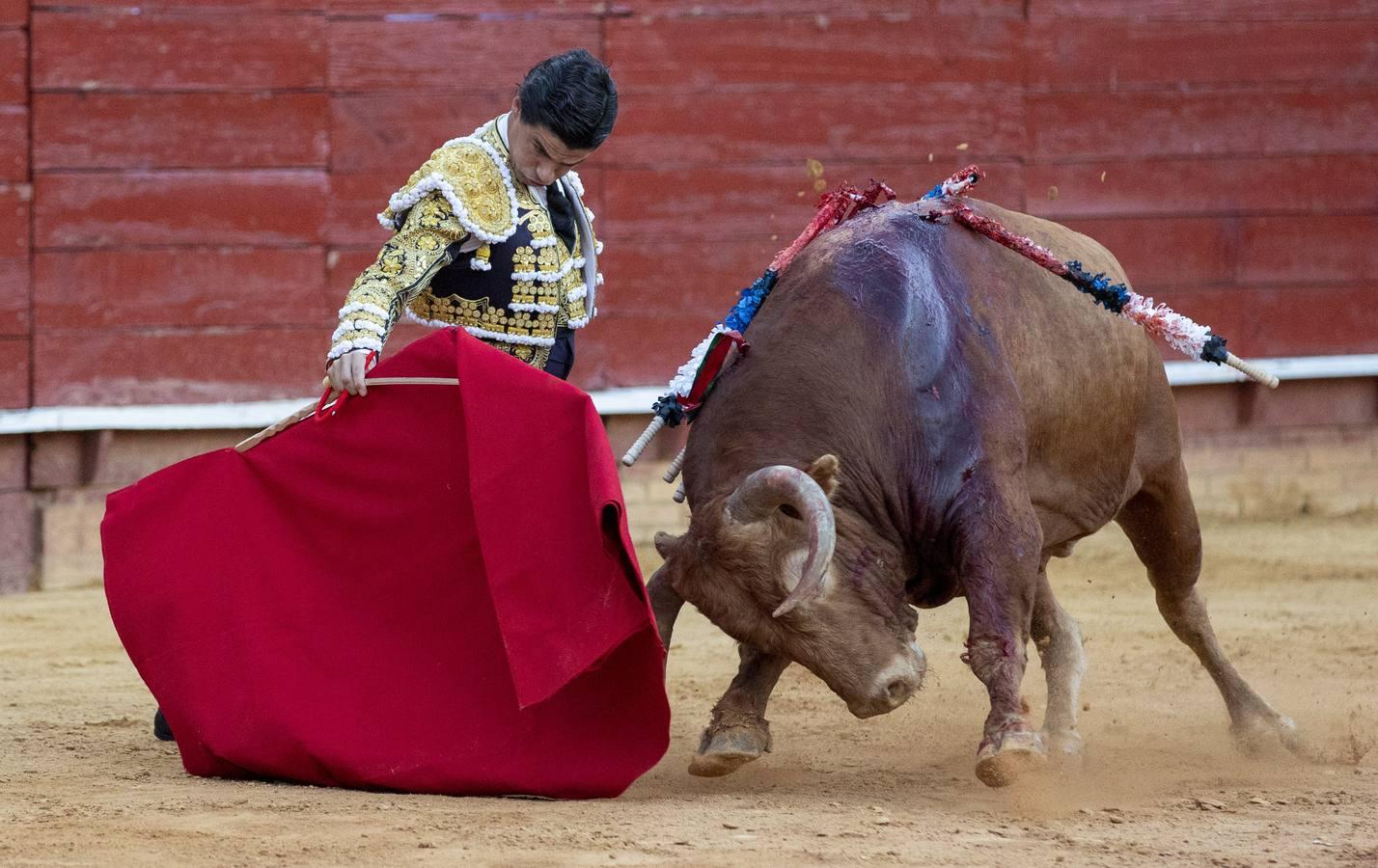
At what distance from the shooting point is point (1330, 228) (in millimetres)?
7164

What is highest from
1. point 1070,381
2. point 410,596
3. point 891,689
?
point 1070,381

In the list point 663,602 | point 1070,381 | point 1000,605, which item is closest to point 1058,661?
point 1070,381

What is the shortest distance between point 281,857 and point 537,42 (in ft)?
13.4

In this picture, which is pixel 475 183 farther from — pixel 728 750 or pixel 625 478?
pixel 625 478

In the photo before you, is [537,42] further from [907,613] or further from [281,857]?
[281,857]

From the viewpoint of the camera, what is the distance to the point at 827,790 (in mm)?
3320

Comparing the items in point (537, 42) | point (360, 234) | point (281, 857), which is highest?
point (537, 42)

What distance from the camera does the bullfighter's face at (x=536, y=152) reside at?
3367 millimetres

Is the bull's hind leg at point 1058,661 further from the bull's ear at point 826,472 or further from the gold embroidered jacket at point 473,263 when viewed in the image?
the gold embroidered jacket at point 473,263

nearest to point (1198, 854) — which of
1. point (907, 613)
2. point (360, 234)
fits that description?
point (907, 613)

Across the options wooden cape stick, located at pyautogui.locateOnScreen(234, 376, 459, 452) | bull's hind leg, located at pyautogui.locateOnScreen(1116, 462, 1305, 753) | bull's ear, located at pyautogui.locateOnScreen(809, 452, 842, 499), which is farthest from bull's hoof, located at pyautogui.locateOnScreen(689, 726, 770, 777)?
bull's hind leg, located at pyautogui.locateOnScreen(1116, 462, 1305, 753)

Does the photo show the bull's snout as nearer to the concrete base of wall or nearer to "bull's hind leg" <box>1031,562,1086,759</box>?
"bull's hind leg" <box>1031,562,1086,759</box>

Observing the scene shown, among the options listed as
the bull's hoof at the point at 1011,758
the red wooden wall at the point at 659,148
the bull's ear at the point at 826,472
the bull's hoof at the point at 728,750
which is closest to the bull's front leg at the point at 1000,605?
the bull's hoof at the point at 1011,758

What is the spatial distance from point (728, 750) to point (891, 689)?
0.34 metres
